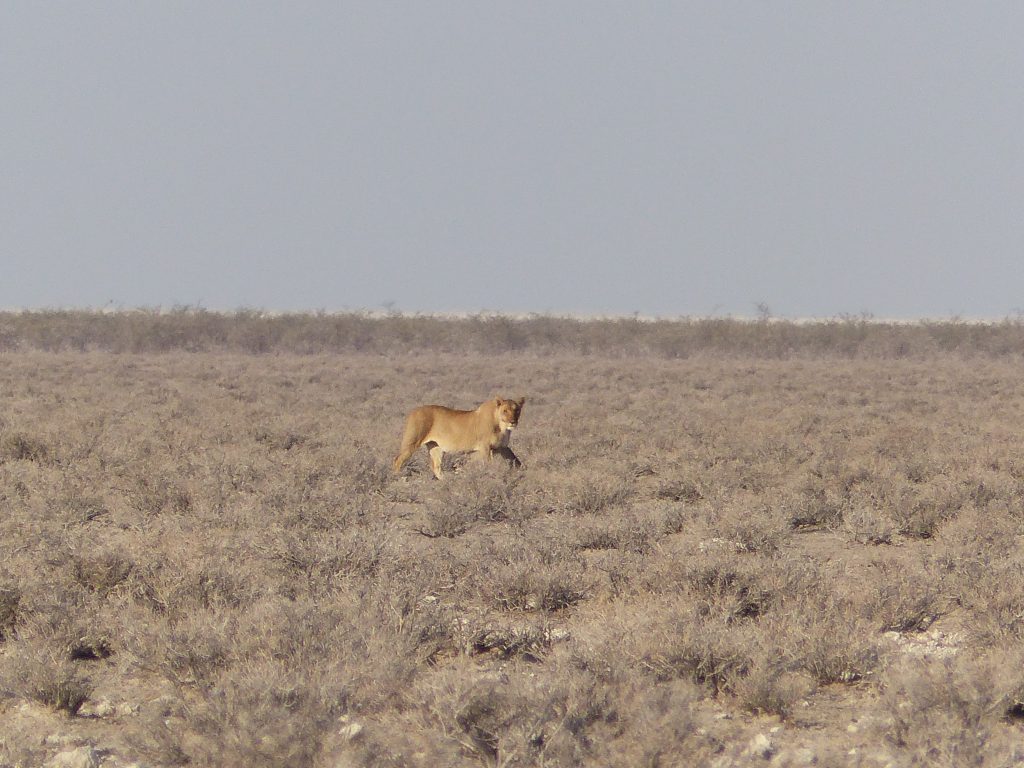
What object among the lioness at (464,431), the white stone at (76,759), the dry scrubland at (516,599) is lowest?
the white stone at (76,759)

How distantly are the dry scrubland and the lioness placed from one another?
37 centimetres

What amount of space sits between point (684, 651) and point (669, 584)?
4.82 feet

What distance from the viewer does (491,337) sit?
58969mm

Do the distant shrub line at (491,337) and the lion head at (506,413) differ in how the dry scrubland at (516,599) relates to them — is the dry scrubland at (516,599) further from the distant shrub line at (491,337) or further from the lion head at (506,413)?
the distant shrub line at (491,337)

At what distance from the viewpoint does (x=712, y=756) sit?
4.72 metres

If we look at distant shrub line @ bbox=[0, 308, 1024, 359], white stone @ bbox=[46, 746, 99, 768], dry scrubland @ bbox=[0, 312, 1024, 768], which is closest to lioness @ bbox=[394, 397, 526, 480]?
dry scrubland @ bbox=[0, 312, 1024, 768]

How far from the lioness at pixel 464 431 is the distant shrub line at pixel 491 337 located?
42.0m

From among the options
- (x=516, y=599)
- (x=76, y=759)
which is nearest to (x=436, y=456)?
(x=516, y=599)

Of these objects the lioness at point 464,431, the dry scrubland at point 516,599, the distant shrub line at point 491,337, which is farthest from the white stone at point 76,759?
the distant shrub line at point 491,337

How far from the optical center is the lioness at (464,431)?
1242 cm

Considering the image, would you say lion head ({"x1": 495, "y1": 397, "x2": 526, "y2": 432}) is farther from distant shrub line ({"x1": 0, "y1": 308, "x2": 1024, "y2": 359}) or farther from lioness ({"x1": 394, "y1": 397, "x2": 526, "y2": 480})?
distant shrub line ({"x1": 0, "y1": 308, "x2": 1024, "y2": 359})

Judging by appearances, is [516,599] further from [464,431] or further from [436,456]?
[436,456]

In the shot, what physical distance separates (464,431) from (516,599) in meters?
5.72

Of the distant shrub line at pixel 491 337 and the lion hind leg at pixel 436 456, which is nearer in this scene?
the lion hind leg at pixel 436 456
